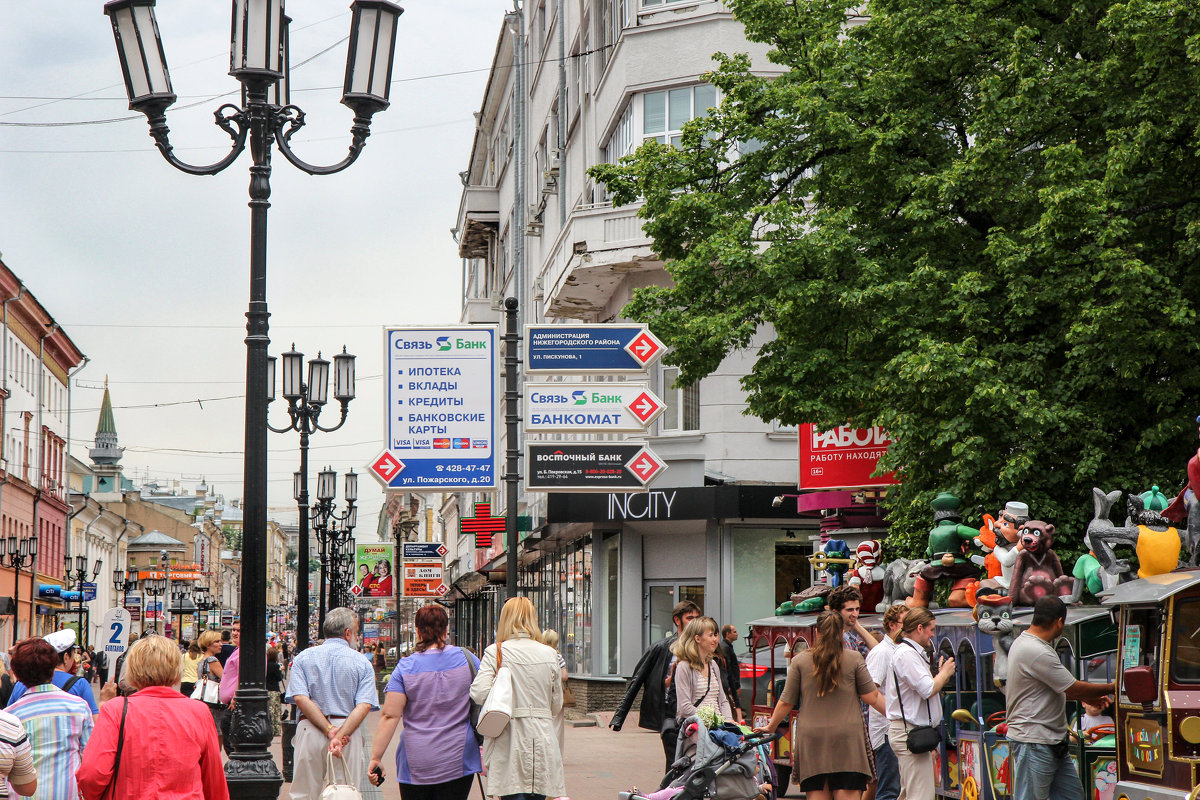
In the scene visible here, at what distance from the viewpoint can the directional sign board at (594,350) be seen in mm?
18250

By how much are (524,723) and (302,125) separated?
4.38 m

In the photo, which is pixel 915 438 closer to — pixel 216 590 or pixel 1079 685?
pixel 1079 685

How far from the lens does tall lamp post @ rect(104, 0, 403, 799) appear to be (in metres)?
9.40

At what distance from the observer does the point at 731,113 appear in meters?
20.3

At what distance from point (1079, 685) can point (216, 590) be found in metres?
173

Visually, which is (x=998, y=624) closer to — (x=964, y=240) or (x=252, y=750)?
(x=252, y=750)

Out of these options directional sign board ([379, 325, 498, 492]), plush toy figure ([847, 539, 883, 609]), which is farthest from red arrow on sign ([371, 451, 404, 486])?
plush toy figure ([847, 539, 883, 609])

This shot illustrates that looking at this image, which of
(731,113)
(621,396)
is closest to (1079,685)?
(621,396)

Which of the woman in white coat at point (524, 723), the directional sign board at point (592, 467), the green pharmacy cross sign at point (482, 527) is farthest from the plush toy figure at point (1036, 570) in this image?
the green pharmacy cross sign at point (482, 527)

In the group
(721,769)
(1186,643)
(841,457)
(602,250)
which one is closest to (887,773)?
(721,769)

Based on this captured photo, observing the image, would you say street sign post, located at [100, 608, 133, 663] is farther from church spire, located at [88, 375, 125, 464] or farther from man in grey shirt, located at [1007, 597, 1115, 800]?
church spire, located at [88, 375, 125, 464]

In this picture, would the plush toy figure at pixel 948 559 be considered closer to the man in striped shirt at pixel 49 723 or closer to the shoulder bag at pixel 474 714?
the shoulder bag at pixel 474 714

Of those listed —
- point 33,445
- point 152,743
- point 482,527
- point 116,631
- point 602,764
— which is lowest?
point 602,764

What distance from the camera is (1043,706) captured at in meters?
9.20
